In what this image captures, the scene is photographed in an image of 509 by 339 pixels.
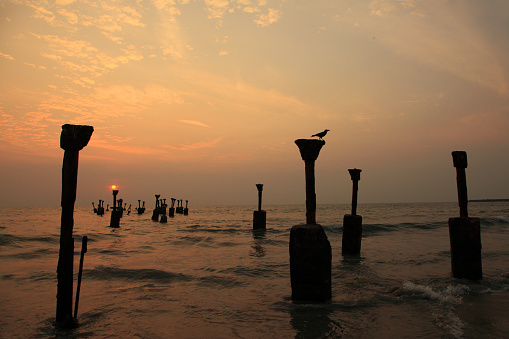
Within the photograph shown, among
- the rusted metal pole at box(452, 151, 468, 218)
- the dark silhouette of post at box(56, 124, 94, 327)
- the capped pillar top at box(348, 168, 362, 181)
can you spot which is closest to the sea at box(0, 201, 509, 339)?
the dark silhouette of post at box(56, 124, 94, 327)

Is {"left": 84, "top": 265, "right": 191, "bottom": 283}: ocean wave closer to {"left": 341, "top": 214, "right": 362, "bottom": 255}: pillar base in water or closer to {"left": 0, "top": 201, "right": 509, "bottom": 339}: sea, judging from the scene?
{"left": 0, "top": 201, "right": 509, "bottom": 339}: sea

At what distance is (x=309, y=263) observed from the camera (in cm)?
620

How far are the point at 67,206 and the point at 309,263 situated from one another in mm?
4061

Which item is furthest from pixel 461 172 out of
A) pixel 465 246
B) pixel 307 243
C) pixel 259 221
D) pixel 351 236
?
pixel 259 221

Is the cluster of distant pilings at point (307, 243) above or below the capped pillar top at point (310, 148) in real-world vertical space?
below

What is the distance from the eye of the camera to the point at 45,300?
7.23 meters

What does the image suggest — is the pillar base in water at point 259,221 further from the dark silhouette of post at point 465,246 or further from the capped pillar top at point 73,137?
the capped pillar top at point 73,137

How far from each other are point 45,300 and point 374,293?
6910 millimetres

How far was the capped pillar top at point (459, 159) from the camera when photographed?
866 centimetres

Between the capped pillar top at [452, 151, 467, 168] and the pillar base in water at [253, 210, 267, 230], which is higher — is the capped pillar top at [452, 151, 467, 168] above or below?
above

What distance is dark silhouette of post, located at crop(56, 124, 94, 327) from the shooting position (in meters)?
5.24

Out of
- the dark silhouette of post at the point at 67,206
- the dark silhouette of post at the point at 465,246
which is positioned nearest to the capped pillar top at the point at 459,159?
the dark silhouette of post at the point at 465,246

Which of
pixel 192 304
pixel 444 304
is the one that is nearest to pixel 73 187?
pixel 192 304

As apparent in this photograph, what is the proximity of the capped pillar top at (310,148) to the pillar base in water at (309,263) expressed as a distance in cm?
137
